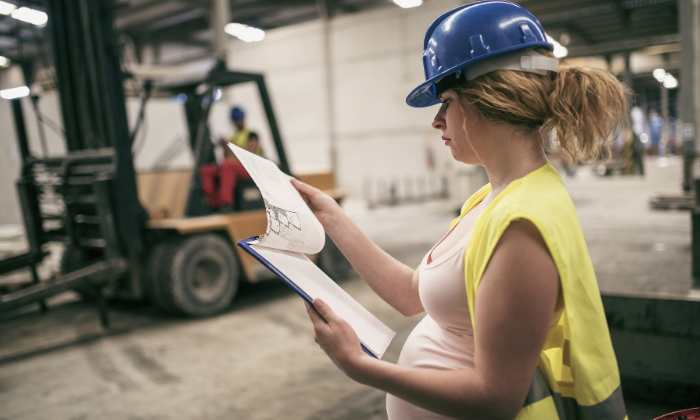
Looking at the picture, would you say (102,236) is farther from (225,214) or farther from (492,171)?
(492,171)

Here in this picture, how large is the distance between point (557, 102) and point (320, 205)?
0.72 metres

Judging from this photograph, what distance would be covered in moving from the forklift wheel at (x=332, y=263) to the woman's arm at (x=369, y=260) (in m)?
4.96

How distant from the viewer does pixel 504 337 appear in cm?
80

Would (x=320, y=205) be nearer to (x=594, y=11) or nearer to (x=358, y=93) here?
(x=358, y=93)

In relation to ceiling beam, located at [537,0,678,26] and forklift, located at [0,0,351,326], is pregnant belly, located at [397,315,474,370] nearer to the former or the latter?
forklift, located at [0,0,351,326]

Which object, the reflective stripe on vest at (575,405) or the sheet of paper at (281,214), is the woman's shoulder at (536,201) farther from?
the sheet of paper at (281,214)

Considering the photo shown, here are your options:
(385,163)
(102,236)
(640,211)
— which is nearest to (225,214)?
(102,236)

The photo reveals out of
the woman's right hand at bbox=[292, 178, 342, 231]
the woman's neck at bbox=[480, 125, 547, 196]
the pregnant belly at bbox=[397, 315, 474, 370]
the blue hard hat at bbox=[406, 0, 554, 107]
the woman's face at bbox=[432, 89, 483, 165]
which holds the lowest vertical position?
the pregnant belly at bbox=[397, 315, 474, 370]

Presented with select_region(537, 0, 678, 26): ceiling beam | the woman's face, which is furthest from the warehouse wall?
the woman's face

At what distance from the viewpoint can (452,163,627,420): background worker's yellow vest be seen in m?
0.82

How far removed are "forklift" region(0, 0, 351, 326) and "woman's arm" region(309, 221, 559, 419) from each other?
4.40 meters

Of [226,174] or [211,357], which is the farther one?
[226,174]

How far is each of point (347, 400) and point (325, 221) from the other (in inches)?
80.7

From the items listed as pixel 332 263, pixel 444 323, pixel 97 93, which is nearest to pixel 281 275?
pixel 444 323
